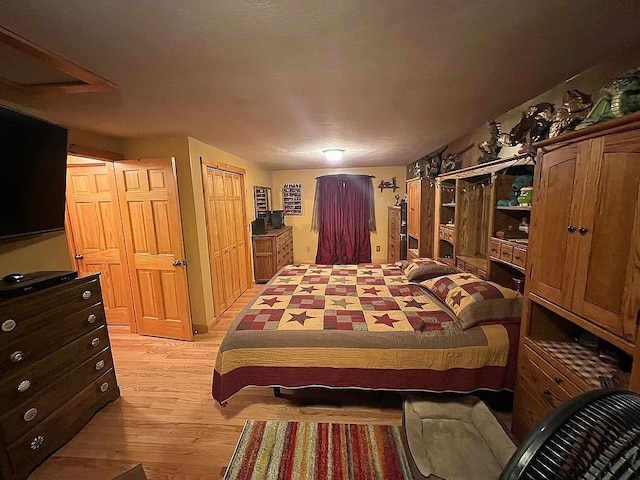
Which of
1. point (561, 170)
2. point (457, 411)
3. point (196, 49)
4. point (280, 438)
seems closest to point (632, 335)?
point (561, 170)

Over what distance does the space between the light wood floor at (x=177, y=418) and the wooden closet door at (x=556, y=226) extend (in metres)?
1.35

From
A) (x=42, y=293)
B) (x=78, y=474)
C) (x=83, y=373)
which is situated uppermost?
(x=42, y=293)

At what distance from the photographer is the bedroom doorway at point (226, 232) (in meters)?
3.47

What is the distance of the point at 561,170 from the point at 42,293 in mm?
2882

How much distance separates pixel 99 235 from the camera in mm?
3359

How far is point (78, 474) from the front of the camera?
63.2 inches

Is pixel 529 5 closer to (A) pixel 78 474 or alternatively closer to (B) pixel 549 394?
(B) pixel 549 394

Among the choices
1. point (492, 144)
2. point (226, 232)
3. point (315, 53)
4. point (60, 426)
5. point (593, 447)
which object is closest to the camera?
point (593, 447)

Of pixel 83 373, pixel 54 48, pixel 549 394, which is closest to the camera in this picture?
pixel 54 48

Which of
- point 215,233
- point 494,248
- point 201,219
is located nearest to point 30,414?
point 201,219

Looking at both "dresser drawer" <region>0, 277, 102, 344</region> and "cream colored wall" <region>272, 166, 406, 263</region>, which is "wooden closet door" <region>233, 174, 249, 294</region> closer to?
"cream colored wall" <region>272, 166, 406, 263</region>

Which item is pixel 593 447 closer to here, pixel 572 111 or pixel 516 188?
pixel 572 111

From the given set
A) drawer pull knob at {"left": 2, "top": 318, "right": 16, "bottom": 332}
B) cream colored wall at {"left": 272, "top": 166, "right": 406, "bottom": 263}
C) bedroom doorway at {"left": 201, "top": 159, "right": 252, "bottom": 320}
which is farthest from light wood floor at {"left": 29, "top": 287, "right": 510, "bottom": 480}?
cream colored wall at {"left": 272, "top": 166, "right": 406, "bottom": 263}

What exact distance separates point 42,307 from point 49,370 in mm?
402
